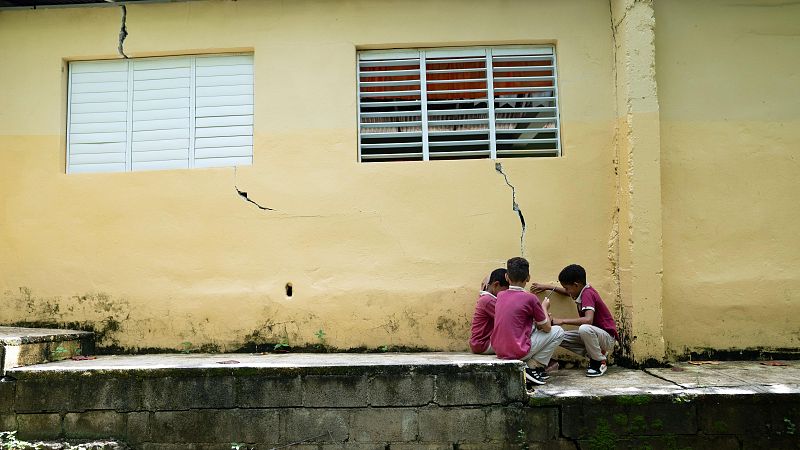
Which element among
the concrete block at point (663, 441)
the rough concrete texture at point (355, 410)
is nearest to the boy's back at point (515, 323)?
the rough concrete texture at point (355, 410)

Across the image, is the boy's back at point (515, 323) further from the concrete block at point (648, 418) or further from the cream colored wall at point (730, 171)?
the cream colored wall at point (730, 171)

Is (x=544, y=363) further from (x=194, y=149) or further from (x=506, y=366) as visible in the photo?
(x=194, y=149)

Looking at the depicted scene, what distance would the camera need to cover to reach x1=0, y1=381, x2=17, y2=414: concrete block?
4770 mm

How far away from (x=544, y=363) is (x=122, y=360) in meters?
3.56

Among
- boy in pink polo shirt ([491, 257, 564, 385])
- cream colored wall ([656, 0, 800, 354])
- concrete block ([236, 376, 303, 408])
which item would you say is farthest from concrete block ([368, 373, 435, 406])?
cream colored wall ([656, 0, 800, 354])

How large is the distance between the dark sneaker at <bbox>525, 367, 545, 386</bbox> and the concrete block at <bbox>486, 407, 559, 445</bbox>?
304 millimetres

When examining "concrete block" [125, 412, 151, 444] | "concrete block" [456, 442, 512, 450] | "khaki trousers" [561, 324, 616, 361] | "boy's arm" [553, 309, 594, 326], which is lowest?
"concrete block" [456, 442, 512, 450]

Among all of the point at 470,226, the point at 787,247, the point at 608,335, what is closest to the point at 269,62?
the point at 470,226

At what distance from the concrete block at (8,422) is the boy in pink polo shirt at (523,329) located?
3.71 meters

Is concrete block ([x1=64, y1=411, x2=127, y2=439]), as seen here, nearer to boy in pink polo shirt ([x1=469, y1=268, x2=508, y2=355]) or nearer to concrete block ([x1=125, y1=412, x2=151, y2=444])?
concrete block ([x1=125, y1=412, x2=151, y2=444])

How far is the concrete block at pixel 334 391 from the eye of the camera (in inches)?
184

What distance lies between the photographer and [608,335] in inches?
210

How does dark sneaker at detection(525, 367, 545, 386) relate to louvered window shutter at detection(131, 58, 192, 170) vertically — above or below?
below

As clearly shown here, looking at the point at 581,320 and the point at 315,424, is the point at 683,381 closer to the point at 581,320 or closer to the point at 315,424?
the point at 581,320
